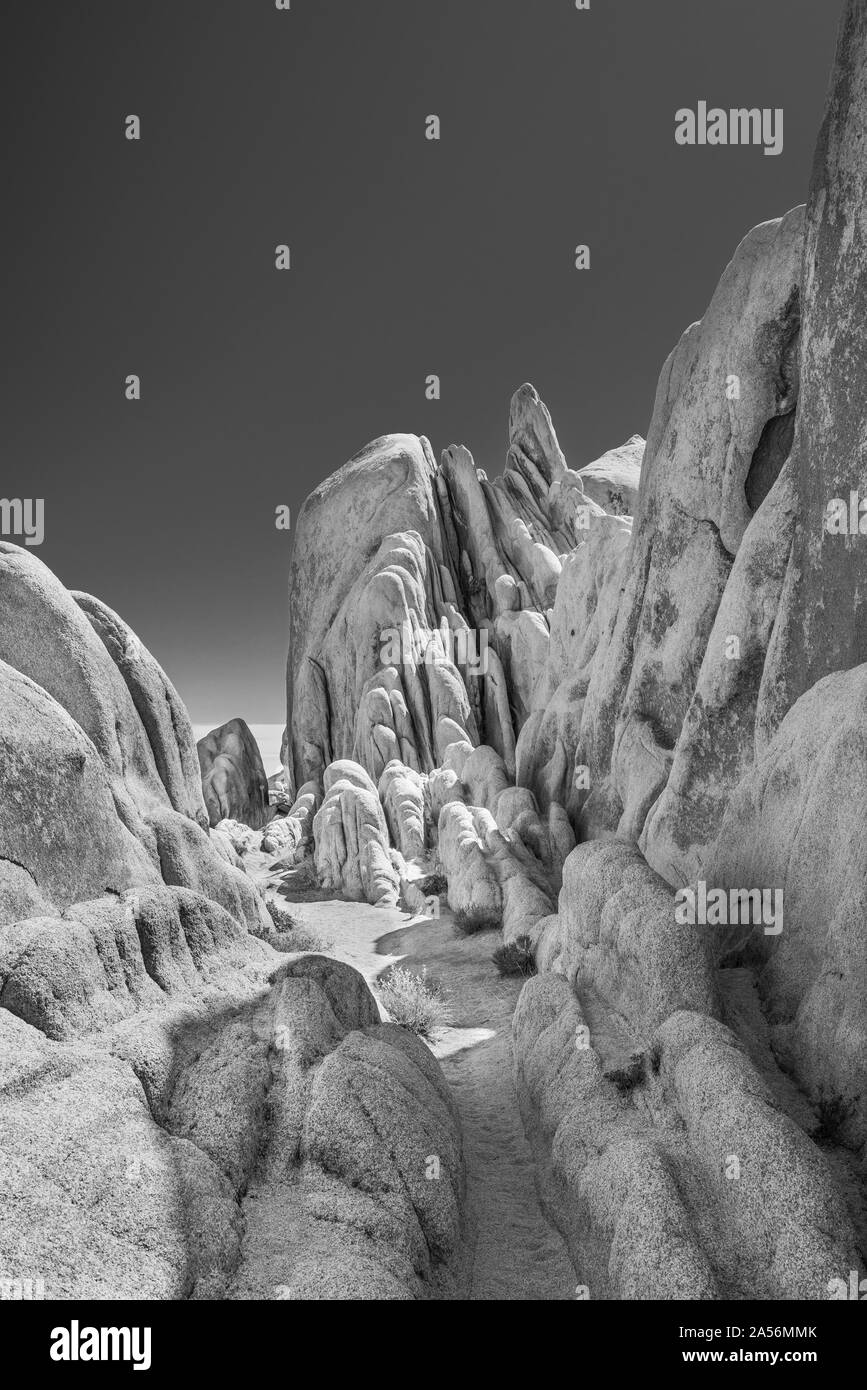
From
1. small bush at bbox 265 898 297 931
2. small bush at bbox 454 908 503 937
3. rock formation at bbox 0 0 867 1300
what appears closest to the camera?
rock formation at bbox 0 0 867 1300

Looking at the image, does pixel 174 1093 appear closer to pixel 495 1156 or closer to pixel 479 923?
pixel 495 1156

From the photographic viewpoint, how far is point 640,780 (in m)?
19.6

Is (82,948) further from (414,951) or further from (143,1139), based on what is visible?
(414,951)

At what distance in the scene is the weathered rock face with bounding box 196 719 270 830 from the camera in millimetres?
48750

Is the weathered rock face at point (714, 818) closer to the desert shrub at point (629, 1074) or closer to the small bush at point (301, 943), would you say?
the desert shrub at point (629, 1074)

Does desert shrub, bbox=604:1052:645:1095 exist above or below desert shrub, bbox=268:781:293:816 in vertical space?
above

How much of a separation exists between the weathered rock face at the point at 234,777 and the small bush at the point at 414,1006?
107 feet

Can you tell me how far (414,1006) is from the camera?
15.1 m

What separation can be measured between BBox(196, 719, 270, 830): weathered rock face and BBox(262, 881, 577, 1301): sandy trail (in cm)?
2395

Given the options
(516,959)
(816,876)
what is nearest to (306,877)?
(516,959)

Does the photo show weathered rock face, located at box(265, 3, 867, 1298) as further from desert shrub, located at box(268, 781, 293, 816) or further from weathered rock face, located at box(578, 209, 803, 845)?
desert shrub, located at box(268, 781, 293, 816)

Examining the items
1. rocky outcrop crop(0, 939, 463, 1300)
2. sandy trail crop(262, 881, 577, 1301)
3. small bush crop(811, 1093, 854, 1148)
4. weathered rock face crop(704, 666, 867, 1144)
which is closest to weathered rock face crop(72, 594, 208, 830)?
rocky outcrop crop(0, 939, 463, 1300)

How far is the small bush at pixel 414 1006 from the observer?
15000 mm
